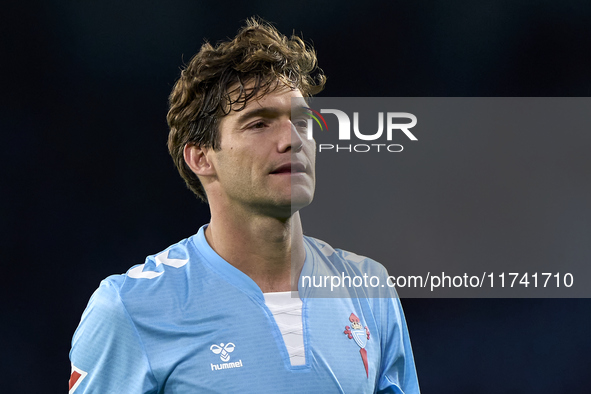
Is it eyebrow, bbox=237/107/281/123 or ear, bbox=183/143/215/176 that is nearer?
eyebrow, bbox=237/107/281/123

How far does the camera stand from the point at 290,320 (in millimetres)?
1982

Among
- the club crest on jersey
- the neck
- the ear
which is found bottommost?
the club crest on jersey

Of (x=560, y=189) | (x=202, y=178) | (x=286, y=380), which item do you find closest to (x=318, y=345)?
(x=286, y=380)

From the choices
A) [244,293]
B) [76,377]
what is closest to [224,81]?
[244,293]

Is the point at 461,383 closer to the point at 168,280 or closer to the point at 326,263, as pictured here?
the point at 326,263

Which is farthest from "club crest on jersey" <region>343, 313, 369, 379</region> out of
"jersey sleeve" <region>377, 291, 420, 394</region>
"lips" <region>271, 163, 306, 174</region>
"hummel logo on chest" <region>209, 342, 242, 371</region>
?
"lips" <region>271, 163, 306, 174</region>

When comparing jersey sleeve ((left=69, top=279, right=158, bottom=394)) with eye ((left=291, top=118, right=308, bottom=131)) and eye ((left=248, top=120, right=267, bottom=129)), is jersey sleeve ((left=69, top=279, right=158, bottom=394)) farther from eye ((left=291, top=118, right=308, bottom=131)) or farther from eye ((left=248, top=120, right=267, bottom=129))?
eye ((left=291, top=118, right=308, bottom=131))

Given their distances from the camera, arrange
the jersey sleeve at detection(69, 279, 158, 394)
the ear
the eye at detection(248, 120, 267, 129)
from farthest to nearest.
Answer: the ear < the eye at detection(248, 120, 267, 129) < the jersey sleeve at detection(69, 279, 158, 394)

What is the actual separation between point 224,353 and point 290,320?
24cm

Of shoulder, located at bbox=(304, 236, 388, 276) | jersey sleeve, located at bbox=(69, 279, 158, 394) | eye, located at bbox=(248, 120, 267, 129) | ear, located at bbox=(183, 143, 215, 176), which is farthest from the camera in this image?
shoulder, located at bbox=(304, 236, 388, 276)

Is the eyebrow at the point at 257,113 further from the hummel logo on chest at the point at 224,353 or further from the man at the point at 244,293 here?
the hummel logo on chest at the point at 224,353

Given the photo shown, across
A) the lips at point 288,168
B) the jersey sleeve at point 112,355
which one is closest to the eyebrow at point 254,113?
the lips at point 288,168

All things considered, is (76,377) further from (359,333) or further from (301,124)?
Answer: (301,124)

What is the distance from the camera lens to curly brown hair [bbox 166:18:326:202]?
205 cm
